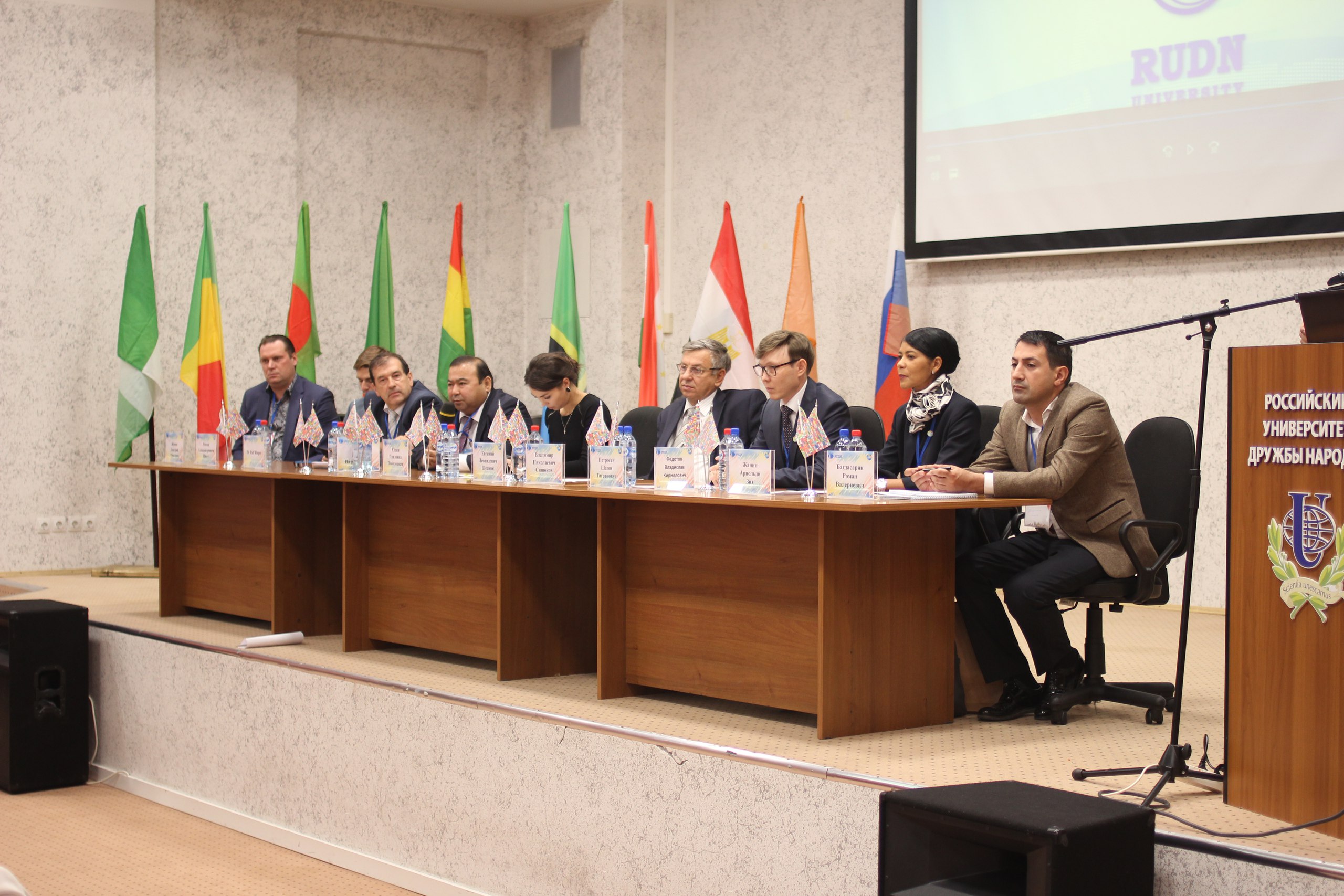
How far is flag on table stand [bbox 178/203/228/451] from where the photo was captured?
639 cm

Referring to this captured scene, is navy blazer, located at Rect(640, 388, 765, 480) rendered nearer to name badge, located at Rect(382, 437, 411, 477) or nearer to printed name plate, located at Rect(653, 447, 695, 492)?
printed name plate, located at Rect(653, 447, 695, 492)

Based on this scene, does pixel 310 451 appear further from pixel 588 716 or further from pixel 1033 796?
pixel 1033 796

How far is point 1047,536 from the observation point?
3.25m

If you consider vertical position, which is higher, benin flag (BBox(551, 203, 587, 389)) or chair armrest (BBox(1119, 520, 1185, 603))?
benin flag (BBox(551, 203, 587, 389))

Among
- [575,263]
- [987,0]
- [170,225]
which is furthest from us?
[575,263]

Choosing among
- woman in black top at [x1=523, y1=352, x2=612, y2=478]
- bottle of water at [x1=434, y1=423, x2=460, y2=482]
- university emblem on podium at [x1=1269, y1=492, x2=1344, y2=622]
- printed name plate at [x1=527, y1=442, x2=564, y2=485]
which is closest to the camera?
university emblem on podium at [x1=1269, y1=492, x2=1344, y2=622]

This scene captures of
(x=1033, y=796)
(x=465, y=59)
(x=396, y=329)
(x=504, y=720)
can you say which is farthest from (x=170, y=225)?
(x=1033, y=796)

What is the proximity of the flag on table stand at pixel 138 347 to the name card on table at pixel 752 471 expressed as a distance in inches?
169

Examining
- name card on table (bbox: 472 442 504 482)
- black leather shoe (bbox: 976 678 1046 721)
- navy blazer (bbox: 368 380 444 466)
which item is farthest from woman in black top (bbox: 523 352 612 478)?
black leather shoe (bbox: 976 678 1046 721)

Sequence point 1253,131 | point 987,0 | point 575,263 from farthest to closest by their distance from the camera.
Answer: point 575,263 < point 987,0 < point 1253,131

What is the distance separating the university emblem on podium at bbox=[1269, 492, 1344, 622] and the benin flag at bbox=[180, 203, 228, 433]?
17.5 ft

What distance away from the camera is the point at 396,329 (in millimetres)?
7723

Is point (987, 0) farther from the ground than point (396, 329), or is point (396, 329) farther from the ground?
point (987, 0)

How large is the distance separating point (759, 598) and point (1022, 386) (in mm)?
898
